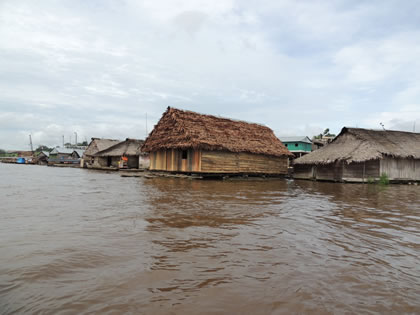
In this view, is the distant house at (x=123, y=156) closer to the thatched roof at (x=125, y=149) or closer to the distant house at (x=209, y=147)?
the thatched roof at (x=125, y=149)

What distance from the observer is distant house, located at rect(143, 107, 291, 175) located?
693 inches

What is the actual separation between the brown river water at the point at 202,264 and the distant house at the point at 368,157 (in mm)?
14066

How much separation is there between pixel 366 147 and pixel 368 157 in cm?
127

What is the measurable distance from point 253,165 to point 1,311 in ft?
62.7

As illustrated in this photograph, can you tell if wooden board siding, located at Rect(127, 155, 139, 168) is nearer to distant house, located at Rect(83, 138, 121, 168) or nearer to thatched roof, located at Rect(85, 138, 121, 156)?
distant house, located at Rect(83, 138, 121, 168)

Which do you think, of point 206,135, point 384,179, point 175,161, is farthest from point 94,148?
point 384,179

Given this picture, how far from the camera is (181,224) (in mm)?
5125

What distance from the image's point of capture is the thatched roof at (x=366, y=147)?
18234mm

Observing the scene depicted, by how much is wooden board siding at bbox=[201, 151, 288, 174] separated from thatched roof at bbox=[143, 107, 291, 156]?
53 cm

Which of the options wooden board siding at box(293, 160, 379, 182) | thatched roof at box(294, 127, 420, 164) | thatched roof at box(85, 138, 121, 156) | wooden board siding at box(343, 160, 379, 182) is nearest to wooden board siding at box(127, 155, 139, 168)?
thatched roof at box(85, 138, 121, 156)

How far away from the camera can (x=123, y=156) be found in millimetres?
32250

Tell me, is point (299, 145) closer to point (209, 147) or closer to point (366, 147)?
point (366, 147)

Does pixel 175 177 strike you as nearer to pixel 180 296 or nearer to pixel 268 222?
pixel 268 222

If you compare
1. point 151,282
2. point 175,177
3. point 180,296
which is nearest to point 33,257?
point 151,282
